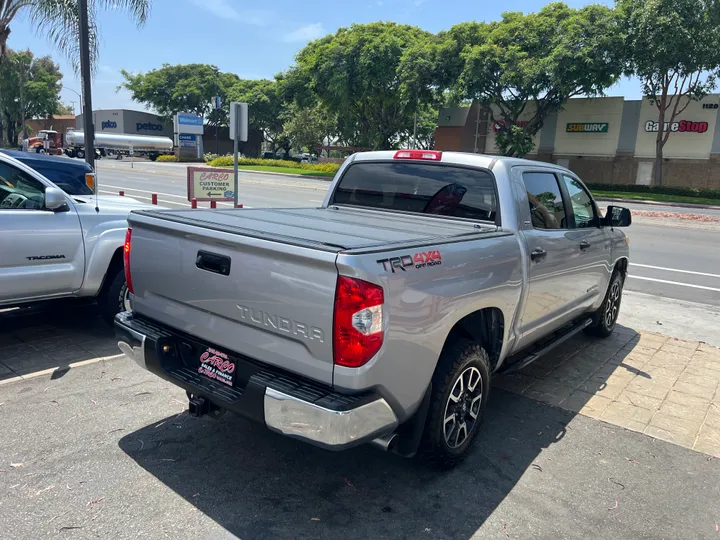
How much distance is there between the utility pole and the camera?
10.8 meters

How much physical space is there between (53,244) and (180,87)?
7497 cm

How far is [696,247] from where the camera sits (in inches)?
556

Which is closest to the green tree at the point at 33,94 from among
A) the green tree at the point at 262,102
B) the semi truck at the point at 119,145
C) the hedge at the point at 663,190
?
the semi truck at the point at 119,145

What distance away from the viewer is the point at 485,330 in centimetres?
367

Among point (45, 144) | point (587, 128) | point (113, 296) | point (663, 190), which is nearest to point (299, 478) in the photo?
point (113, 296)

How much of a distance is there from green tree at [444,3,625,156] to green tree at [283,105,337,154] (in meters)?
26.5

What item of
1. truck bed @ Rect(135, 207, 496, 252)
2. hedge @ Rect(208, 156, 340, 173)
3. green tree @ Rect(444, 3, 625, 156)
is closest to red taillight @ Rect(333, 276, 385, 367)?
truck bed @ Rect(135, 207, 496, 252)

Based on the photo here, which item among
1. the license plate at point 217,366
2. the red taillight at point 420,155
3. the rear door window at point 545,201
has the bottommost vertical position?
the license plate at point 217,366

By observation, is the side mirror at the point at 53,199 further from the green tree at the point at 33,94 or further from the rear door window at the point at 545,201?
the green tree at the point at 33,94

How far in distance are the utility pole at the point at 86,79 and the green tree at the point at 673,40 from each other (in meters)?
29.1

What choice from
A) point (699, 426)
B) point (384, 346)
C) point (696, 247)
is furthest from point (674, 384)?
point (696, 247)

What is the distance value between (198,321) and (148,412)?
1243mm

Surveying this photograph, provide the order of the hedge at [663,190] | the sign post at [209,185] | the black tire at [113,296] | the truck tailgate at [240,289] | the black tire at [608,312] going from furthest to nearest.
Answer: the hedge at [663,190] → the sign post at [209,185] → the black tire at [608,312] → the black tire at [113,296] → the truck tailgate at [240,289]

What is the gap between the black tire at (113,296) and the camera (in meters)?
5.48
